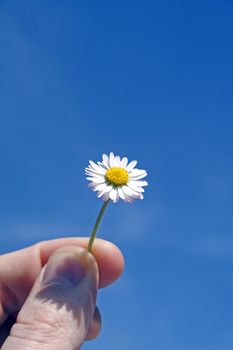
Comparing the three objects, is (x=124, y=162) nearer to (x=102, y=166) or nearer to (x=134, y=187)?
(x=102, y=166)

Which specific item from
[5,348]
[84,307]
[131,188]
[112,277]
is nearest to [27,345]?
[5,348]

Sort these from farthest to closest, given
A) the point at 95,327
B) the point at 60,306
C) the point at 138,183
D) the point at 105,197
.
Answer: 1. the point at 95,327
2. the point at 138,183
3. the point at 105,197
4. the point at 60,306

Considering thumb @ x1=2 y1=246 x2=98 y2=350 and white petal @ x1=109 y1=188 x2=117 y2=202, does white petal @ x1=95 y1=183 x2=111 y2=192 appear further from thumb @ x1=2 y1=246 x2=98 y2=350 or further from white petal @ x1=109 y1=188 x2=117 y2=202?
thumb @ x1=2 y1=246 x2=98 y2=350

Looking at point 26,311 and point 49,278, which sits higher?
point 49,278

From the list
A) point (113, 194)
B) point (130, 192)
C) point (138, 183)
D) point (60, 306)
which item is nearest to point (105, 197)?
point (113, 194)

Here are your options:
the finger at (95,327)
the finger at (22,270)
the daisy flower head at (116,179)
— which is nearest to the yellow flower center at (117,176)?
the daisy flower head at (116,179)

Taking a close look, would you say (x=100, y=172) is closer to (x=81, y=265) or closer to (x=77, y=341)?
(x=81, y=265)
